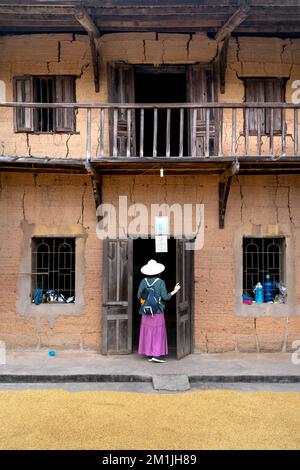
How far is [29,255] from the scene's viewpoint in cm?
1005

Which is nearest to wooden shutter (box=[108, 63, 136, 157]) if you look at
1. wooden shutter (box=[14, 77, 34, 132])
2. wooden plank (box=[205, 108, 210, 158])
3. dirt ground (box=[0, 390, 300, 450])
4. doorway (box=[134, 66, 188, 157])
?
doorway (box=[134, 66, 188, 157])

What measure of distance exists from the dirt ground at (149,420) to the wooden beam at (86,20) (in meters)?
6.88

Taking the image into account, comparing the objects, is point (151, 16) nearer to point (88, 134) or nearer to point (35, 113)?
point (88, 134)

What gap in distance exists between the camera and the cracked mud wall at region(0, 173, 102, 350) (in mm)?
9961

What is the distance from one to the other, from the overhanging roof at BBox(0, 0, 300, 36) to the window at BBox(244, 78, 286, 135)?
107 cm

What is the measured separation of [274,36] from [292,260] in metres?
5.07

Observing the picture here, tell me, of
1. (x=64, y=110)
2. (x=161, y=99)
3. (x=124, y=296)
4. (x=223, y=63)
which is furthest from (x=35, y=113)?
(x=161, y=99)

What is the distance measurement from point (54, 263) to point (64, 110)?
11.4 ft

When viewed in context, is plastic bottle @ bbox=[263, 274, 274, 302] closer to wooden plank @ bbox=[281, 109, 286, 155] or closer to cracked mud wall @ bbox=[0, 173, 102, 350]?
wooden plank @ bbox=[281, 109, 286, 155]

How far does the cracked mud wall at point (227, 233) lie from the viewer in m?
9.95

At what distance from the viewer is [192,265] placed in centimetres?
998

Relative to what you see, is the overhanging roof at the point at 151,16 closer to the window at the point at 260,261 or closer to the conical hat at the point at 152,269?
the window at the point at 260,261

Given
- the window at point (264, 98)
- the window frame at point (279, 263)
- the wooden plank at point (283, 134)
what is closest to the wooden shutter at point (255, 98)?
the window at point (264, 98)
